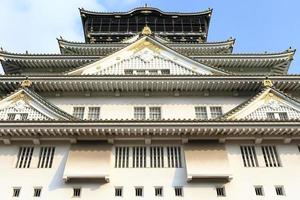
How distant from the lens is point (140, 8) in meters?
35.4

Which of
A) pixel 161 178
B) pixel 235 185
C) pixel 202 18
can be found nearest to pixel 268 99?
pixel 235 185

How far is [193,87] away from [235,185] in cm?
718

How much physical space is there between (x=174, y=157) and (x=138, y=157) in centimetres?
184

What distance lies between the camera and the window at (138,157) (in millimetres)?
16141

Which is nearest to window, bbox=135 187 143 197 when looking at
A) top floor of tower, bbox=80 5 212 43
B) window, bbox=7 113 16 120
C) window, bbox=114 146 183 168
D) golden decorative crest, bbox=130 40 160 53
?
window, bbox=114 146 183 168

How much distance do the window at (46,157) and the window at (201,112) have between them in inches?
345

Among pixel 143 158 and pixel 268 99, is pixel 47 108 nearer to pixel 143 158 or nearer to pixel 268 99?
pixel 143 158

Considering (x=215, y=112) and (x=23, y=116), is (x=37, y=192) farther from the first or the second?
(x=215, y=112)

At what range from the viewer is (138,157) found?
16.3 m

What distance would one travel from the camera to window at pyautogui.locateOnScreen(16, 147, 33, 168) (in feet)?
52.7

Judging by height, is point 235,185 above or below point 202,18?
below

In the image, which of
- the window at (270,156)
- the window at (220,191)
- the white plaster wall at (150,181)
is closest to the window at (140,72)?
the white plaster wall at (150,181)

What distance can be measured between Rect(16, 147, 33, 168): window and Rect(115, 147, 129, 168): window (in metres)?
4.42

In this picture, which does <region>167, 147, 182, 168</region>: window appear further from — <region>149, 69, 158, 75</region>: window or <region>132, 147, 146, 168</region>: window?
<region>149, 69, 158, 75</region>: window
